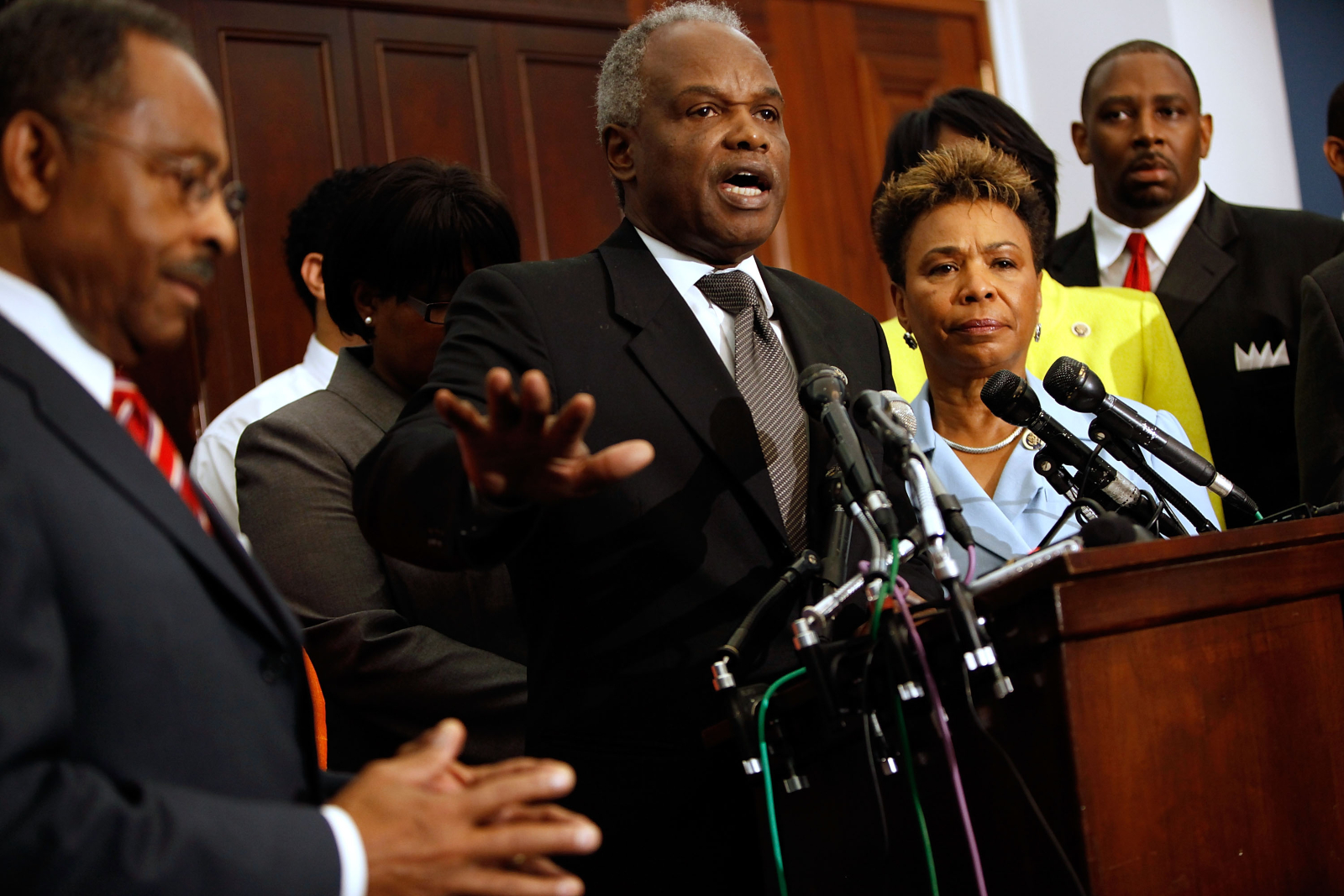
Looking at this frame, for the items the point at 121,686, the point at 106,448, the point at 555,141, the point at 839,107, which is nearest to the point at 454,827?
the point at 121,686

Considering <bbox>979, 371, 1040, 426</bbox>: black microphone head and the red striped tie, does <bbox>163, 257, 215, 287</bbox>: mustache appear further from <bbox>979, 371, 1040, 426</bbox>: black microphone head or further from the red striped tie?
<bbox>979, 371, 1040, 426</bbox>: black microphone head

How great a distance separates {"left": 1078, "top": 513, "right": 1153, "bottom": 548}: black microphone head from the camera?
1.49m

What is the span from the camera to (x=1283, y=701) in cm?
151

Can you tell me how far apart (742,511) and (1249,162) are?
445 centimetres

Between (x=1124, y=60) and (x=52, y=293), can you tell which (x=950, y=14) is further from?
(x=52, y=293)

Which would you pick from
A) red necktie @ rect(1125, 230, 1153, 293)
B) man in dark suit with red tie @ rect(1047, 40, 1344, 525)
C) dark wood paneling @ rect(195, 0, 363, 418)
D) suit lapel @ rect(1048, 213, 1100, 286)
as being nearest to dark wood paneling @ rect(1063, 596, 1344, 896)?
man in dark suit with red tie @ rect(1047, 40, 1344, 525)

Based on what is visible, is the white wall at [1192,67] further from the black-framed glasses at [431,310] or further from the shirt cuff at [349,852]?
the shirt cuff at [349,852]

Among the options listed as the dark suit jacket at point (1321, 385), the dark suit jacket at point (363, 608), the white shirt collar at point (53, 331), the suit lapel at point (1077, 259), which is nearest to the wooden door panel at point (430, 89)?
the suit lapel at point (1077, 259)

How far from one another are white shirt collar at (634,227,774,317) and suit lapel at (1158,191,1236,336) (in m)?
1.57

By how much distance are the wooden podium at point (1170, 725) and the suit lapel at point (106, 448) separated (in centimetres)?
80

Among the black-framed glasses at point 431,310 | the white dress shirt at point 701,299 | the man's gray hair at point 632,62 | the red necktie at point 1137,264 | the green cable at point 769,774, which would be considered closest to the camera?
the green cable at point 769,774

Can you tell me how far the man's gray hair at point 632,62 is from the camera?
7.22 ft

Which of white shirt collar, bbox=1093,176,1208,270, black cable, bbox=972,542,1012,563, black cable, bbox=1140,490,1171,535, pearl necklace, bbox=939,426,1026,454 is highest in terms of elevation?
white shirt collar, bbox=1093,176,1208,270

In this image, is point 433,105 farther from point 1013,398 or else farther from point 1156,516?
point 1156,516
